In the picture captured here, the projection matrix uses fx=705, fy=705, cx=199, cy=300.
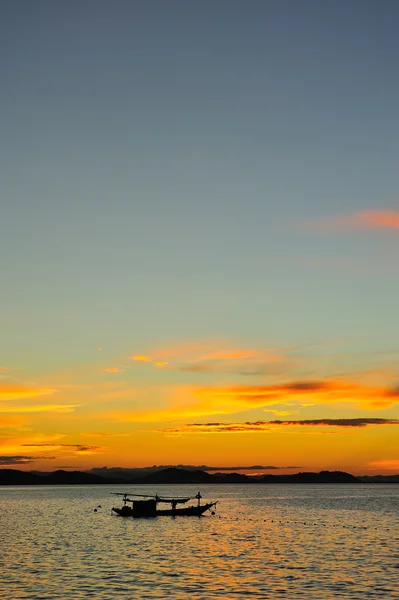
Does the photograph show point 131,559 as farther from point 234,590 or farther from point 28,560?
point 234,590

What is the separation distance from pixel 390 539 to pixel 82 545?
133 feet

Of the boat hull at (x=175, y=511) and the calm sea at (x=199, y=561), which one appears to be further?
the boat hull at (x=175, y=511)

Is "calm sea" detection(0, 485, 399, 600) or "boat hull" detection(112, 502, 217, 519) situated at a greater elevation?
"boat hull" detection(112, 502, 217, 519)

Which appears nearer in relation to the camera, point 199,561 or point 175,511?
point 199,561

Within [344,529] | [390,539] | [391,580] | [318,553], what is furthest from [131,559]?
[344,529]

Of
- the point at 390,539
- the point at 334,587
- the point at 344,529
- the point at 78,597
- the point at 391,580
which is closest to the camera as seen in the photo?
the point at 78,597

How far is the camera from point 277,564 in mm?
67062

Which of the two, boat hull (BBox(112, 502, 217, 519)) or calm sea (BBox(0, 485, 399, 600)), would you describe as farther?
boat hull (BBox(112, 502, 217, 519))

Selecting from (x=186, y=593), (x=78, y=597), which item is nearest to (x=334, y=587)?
(x=186, y=593)

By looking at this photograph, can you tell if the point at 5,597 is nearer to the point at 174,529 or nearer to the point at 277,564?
the point at 277,564

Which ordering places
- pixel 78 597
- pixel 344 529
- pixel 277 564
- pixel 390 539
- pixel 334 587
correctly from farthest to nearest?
pixel 344 529, pixel 390 539, pixel 277 564, pixel 334 587, pixel 78 597

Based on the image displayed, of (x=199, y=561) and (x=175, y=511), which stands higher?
(x=175, y=511)

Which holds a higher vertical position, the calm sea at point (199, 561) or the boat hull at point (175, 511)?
the boat hull at point (175, 511)

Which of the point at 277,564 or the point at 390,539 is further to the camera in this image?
the point at 390,539
